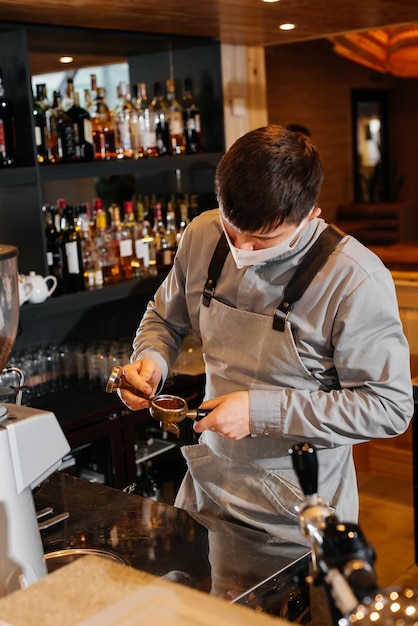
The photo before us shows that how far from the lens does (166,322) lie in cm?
224

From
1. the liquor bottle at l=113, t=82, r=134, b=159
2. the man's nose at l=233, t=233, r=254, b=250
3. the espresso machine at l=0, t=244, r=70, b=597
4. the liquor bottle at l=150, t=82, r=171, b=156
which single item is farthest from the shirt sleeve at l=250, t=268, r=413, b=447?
the liquor bottle at l=150, t=82, r=171, b=156

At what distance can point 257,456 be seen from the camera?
1.90 meters

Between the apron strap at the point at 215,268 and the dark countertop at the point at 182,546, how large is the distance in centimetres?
51

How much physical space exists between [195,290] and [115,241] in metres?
1.48

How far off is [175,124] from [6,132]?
95 centimetres

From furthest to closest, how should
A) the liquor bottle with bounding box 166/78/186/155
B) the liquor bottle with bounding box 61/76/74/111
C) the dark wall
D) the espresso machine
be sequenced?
the dark wall → the liquor bottle with bounding box 166/78/186/155 → the liquor bottle with bounding box 61/76/74/111 → the espresso machine

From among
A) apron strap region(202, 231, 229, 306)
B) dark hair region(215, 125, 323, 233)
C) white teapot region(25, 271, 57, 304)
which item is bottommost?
white teapot region(25, 271, 57, 304)

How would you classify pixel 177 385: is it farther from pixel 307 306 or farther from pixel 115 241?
pixel 307 306

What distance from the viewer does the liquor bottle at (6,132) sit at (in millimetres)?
2992

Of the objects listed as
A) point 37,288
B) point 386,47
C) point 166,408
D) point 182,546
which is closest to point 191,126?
point 37,288

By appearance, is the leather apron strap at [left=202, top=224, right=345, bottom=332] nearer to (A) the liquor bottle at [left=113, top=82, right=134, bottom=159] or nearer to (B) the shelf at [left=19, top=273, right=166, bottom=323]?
(B) the shelf at [left=19, top=273, right=166, bottom=323]

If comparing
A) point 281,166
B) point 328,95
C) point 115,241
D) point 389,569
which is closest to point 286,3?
point 115,241

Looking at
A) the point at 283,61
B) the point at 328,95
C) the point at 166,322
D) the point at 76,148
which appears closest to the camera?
the point at 166,322

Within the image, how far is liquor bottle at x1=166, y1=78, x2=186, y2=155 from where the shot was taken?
12.2ft
